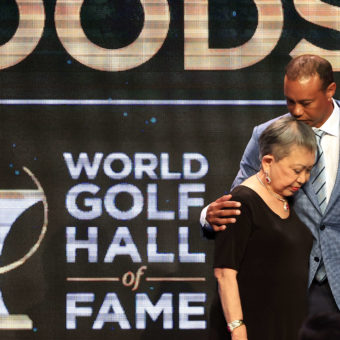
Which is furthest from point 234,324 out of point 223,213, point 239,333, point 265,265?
point 223,213

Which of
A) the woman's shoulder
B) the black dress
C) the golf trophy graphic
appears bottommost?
the golf trophy graphic

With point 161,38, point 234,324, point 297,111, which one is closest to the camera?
point 234,324

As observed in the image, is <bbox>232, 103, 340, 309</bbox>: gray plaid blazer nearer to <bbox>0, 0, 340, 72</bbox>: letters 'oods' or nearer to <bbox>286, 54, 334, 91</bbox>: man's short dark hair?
<bbox>286, 54, 334, 91</bbox>: man's short dark hair

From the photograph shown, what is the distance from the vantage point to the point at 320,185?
8.22 ft

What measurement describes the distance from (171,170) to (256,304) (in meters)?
1.45

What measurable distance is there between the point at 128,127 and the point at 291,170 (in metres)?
1.51

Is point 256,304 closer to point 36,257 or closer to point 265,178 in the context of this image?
point 265,178

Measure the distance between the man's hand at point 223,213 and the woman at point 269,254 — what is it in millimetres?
21

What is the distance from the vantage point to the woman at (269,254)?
86.9 inches

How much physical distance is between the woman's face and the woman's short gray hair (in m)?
0.02

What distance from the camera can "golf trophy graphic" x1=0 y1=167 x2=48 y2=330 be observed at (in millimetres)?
3619

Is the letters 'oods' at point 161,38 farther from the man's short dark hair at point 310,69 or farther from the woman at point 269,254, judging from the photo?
the woman at point 269,254

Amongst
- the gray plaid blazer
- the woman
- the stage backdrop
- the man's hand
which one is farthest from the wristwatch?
the stage backdrop

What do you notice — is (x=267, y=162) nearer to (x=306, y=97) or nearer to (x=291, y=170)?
(x=291, y=170)
